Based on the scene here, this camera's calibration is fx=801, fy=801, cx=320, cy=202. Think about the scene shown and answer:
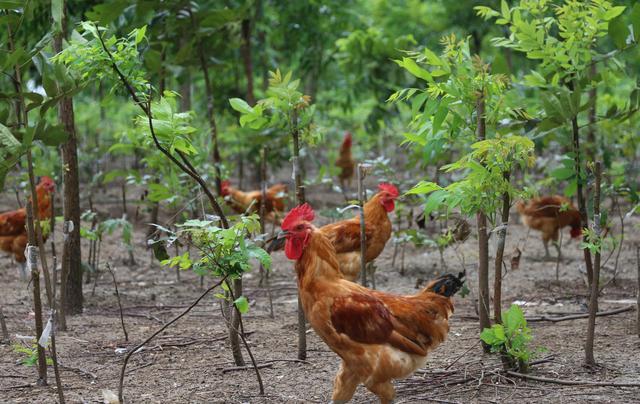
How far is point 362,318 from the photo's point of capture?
14.0 feet

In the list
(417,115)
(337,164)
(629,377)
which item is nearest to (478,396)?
(629,377)

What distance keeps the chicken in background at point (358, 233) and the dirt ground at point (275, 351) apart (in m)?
0.67

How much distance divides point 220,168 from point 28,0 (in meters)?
5.05

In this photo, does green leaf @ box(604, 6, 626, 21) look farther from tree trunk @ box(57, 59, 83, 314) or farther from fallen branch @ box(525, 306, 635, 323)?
tree trunk @ box(57, 59, 83, 314)

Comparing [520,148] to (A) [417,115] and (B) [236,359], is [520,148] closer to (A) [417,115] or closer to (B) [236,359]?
(A) [417,115]

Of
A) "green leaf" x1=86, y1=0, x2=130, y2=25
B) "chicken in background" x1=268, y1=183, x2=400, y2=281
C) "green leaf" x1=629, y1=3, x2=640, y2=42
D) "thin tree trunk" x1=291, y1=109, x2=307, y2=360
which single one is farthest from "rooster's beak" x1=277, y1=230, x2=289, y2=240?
"green leaf" x1=86, y1=0, x2=130, y2=25

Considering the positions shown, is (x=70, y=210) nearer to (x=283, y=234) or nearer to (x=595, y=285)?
(x=283, y=234)

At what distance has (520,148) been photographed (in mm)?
4426

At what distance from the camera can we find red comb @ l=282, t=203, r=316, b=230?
444 cm

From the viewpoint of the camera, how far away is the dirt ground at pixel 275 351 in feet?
15.5

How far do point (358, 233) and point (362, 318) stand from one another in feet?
9.09

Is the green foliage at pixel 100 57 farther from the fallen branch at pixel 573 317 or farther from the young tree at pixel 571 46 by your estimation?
the fallen branch at pixel 573 317

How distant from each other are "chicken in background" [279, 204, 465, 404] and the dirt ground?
15.9 inches

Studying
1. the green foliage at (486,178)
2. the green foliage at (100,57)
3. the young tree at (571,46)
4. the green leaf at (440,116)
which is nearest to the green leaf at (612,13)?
the young tree at (571,46)
